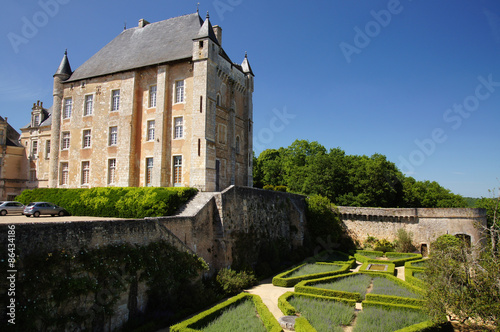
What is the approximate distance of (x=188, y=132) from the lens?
22.7m

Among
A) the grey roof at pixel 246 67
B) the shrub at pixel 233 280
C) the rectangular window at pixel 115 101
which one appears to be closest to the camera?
the shrub at pixel 233 280

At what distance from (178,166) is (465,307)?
1756 centimetres

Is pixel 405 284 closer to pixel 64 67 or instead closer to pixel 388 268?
pixel 388 268

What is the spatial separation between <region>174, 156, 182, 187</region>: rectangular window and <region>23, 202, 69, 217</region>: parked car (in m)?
6.89

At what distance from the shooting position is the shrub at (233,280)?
55.3ft

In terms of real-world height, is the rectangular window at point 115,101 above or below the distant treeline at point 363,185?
above

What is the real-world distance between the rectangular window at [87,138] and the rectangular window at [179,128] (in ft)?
25.2

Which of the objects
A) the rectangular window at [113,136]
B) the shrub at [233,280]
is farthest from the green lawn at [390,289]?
the rectangular window at [113,136]

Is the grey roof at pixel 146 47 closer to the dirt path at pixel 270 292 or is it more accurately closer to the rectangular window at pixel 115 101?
the rectangular window at pixel 115 101

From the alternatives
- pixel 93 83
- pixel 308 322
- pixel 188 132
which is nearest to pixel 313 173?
pixel 188 132

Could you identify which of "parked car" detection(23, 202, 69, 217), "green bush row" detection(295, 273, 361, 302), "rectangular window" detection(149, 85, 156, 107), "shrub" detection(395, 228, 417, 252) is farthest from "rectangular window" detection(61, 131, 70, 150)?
"shrub" detection(395, 228, 417, 252)

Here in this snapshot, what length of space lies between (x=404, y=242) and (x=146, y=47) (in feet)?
90.1

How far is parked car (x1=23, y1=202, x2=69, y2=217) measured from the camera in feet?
60.6

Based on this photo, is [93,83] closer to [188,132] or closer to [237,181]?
[188,132]
